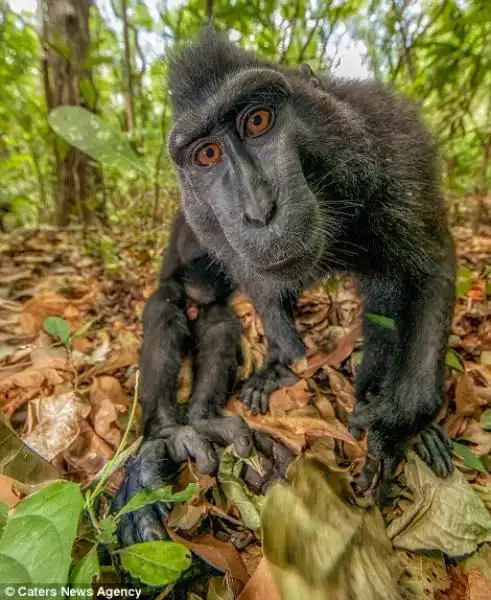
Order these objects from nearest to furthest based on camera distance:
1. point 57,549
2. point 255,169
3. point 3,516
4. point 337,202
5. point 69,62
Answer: point 57,549 < point 3,516 < point 255,169 < point 337,202 < point 69,62

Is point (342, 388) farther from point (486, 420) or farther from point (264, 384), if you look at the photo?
point (486, 420)

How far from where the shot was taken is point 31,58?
17.1 ft

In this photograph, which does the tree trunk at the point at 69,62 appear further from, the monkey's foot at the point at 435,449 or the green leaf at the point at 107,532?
the monkey's foot at the point at 435,449

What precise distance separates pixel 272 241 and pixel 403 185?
3.34ft

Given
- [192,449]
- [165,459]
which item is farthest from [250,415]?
[165,459]

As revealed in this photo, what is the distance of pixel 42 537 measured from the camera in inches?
50.2

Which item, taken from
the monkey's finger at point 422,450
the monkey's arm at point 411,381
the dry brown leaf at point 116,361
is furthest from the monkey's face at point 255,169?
the dry brown leaf at point 116,361

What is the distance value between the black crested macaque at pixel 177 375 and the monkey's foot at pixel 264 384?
0.49 feet

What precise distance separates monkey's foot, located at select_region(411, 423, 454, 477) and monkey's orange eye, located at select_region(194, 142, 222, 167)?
1892 mm

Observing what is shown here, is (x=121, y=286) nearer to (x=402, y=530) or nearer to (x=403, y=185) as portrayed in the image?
(x=403, y=185)

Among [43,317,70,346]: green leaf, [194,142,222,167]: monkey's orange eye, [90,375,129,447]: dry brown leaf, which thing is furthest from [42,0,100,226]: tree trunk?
[194,142,222,167]: monkey's orange eye

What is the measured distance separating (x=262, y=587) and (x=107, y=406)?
169 cm

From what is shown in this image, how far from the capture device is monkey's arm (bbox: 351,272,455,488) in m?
2.39

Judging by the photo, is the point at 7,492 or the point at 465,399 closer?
the point at 7,492
